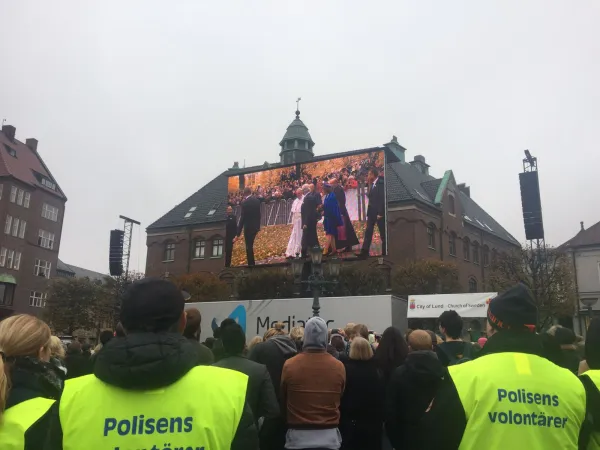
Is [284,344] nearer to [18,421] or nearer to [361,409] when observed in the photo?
[361,409]

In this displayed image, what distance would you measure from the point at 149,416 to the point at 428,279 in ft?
102

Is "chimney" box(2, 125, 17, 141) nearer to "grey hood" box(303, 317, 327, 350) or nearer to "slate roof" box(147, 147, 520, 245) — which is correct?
"slate roof" box(147, 147, 520, 245)

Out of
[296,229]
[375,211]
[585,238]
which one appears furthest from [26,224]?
[585,238]

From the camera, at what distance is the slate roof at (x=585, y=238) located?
4647cm

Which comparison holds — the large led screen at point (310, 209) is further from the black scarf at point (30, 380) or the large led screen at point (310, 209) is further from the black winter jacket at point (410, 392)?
the black scarf at point (30, 380)

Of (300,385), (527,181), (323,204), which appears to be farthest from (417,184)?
(300,385)

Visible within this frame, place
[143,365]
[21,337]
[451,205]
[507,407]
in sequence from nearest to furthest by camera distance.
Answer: [143,365] < [507,407] < [21,337] < [451,205]

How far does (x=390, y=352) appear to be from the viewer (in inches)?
240

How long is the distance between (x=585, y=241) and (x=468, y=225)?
35.2 ft

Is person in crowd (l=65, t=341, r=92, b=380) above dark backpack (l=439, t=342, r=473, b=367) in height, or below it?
below

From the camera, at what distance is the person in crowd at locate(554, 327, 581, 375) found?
6.06m

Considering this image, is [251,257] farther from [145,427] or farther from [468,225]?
[145,427]

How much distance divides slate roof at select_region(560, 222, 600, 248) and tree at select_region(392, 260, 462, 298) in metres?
20.7

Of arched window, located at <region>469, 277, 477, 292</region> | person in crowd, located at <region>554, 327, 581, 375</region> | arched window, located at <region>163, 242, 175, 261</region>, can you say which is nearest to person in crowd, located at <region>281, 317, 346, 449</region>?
person in crowd, located at <region>554, 327, 581, 375</region>
